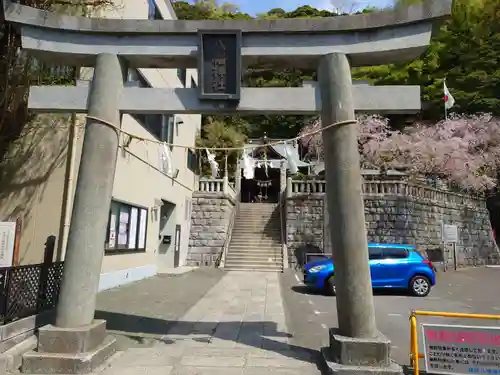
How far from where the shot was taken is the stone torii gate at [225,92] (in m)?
5.17

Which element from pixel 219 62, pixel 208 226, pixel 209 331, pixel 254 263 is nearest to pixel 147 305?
pixel 209 331

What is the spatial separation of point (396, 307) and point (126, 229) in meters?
8.63

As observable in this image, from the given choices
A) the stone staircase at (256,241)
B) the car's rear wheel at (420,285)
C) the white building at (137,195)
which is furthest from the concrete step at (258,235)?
the car's rear wheel at (420,285)

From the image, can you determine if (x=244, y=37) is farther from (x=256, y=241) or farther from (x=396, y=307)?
(x=256, y=241)

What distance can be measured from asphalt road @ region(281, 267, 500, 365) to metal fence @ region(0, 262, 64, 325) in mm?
4279

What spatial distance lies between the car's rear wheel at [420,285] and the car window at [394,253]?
81 centimetres

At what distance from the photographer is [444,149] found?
89.9 ft

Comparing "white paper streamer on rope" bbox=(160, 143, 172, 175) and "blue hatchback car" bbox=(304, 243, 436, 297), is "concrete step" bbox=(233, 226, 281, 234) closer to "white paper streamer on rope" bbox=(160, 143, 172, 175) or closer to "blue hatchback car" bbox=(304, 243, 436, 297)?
"white paper streamer on rope" bbox=(160, 143, 172, 175)

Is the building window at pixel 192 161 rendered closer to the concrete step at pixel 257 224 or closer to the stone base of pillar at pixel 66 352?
the concrete step at pixel 257 224

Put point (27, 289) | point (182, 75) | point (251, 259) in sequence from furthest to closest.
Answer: point (251, 259) < point (182, 75) < point (27, 289)

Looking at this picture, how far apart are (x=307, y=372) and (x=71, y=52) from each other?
584cm

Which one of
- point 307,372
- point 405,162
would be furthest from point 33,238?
point 405,162

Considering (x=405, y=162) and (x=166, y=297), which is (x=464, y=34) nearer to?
(x=405, y=162)

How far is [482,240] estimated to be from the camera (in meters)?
25.8
